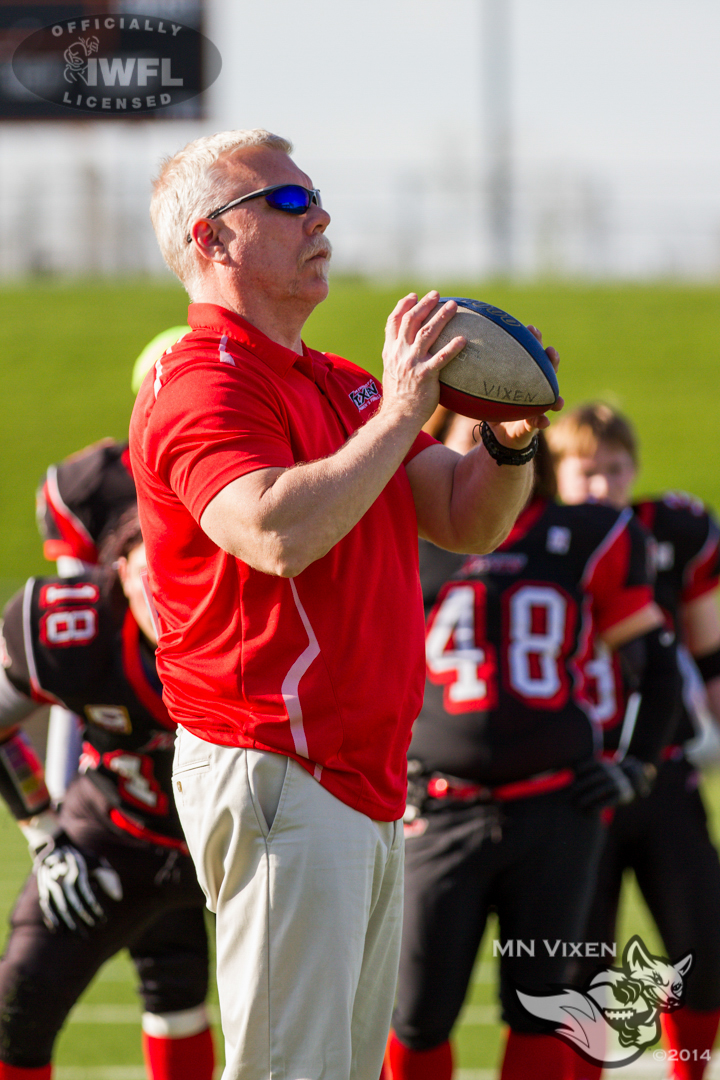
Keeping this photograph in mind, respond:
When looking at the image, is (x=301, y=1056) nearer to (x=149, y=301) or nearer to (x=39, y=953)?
(x=39, y=953)

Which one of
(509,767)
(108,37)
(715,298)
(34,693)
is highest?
(108,37)

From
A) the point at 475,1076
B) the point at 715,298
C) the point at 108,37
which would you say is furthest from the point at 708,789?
the point at 715,298

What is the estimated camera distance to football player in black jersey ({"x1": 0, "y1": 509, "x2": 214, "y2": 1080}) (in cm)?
286

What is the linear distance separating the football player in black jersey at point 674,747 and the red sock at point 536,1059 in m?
0.38

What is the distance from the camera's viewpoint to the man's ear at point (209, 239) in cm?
206

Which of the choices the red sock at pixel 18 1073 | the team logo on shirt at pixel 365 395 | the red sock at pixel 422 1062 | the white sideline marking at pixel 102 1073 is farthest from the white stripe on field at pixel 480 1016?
the team logo on shirt at pixel 365 395

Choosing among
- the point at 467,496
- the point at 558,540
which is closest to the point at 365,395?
the point at 467,496

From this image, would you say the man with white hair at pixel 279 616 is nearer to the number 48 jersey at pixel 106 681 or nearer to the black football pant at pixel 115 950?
the number 48 jersey at pixel 106 681

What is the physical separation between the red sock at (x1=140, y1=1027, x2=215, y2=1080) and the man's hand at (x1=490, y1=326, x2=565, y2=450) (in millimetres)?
1841

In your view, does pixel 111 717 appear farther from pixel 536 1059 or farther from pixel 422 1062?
pixel 536 1059

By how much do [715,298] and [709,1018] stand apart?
900 inches

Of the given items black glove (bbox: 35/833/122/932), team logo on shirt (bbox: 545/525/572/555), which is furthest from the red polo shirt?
team logo on shirt (bbox: 545/525/572/555)

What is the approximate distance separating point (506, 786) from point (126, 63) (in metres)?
4.90

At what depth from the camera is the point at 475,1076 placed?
12.6 feet
